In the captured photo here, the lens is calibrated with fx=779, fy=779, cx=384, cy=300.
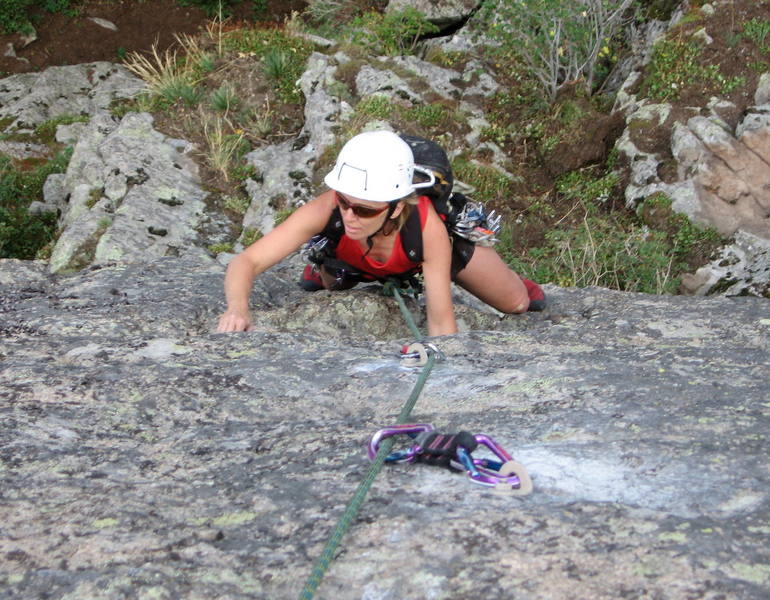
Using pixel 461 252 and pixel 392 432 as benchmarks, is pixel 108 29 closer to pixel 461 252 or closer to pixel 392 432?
pixel 461 252

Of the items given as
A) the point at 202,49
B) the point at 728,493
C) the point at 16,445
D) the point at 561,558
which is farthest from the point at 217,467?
the point at 202,49

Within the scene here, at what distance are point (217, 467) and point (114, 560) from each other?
57 centimetres

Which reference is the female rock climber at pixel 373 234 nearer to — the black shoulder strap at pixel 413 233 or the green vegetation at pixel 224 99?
the black shoulder strap at pixel 413 233

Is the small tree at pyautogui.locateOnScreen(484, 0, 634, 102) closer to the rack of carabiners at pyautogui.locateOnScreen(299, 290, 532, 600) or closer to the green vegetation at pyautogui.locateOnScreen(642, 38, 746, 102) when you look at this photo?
the green vegetation at pyautogui.locateOnScreen(642, 38, 746, 102)

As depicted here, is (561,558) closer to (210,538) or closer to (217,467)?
(210,538)

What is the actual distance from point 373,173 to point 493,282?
4.56 feet

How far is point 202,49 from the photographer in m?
10.7

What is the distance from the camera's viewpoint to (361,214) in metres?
3.83

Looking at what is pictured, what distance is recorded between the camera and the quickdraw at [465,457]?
213 cm

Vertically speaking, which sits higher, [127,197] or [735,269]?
[127,197]

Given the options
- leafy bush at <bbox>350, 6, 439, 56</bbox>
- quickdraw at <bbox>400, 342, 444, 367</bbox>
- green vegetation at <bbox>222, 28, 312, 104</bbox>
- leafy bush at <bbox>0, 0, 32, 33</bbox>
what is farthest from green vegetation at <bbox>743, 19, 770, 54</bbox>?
leafy bush at <bbox>0, 0, 32, 33</bbox>

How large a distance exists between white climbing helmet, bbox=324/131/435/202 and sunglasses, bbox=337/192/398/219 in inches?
2.7

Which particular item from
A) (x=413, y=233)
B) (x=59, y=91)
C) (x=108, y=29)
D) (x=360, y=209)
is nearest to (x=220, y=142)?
(x=413, y=233)

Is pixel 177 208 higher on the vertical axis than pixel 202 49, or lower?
lower
